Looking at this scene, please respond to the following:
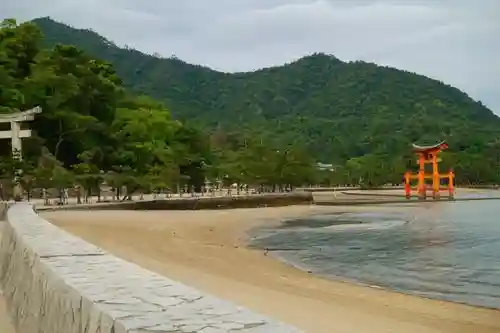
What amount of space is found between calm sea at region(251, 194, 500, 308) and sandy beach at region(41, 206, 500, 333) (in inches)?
35.3

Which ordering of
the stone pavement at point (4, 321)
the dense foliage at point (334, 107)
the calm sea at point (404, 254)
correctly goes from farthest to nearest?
the dense foliage at point (334, 107) → the calm sea at point (404, 254) → the stone pavement at point (4, 321)

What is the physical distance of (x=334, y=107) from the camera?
4146 inches

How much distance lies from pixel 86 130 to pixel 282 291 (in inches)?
1156

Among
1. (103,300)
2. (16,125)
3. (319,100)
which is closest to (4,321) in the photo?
(103,300)

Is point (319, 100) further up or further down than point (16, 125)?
further up

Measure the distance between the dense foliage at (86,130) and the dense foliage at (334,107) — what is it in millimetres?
34798

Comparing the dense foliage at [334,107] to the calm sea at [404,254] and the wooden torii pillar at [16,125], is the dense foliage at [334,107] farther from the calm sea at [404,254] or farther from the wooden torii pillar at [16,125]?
the calm sea at [404,254]

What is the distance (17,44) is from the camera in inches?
1489

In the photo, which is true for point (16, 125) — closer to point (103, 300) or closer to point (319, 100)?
point (103, 300)

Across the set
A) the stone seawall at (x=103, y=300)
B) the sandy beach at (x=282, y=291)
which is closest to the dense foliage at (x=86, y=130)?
the sandy beach at (x=282, y=291)

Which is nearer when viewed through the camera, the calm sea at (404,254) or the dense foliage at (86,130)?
the calm sea at (404,254)

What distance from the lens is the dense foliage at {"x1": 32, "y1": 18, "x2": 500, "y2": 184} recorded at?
267ft

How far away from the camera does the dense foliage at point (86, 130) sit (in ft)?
105

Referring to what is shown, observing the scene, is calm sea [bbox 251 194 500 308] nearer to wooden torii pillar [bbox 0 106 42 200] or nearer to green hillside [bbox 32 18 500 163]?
wooden torii pillar [bbox 0 106 42 200]
